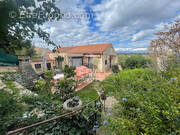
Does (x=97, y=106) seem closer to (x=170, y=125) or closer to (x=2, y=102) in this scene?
(x=170, y=125)

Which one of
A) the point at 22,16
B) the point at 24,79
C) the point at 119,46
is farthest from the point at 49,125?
the point at 119,46

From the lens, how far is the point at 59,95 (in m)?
3.37

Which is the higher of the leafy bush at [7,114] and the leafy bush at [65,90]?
the leafy bush at [65,90]

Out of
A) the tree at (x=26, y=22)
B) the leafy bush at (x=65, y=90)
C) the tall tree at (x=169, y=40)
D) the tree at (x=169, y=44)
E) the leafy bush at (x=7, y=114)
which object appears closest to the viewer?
the tree at (x=26, y=22)

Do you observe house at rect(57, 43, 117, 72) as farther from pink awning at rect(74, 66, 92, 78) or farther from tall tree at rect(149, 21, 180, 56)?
tall tree at rect(149, 21, 180, 56)

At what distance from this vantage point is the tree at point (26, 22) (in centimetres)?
174

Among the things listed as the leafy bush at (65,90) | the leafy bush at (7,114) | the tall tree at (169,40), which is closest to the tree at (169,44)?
the tall tree at (169,40)

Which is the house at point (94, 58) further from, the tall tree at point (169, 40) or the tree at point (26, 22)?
the tree at point (26, 22)

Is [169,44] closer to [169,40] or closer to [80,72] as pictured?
[169,40]

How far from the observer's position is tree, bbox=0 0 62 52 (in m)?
1.74

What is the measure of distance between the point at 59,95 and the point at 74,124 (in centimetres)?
166

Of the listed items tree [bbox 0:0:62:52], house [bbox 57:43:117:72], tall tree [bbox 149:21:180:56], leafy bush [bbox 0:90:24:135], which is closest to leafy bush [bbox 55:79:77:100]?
leafy bush [bbox 0:90:24:135]

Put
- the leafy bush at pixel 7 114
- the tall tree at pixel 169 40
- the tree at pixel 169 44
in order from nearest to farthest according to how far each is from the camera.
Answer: the leafy bush at pixel 7 114 < the tree at pixel 169 44 < the tall tree at pixel 169 40

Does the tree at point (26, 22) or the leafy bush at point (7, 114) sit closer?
the tree at point (26, 22)
